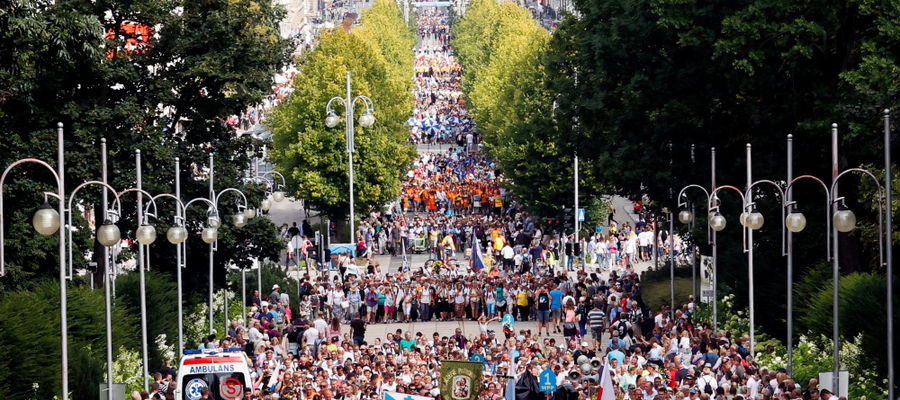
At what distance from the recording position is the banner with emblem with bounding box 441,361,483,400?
114 ft

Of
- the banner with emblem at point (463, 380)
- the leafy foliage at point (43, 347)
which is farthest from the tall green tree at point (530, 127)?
the banner with emblem at point (463, 380)

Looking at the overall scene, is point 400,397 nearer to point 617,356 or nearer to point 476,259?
point 617,356

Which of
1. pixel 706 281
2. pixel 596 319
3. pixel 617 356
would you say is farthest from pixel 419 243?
pixel 617 356

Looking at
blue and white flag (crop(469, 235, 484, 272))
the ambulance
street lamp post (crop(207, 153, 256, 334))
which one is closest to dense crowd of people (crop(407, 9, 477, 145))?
blue and white flag (crop(469, 235, 484, 272))

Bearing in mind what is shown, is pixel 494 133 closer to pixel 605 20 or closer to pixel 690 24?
pixel 605 20

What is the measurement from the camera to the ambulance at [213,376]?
3531 centimetres

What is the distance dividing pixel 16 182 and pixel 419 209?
48.1m

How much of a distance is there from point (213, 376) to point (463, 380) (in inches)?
168

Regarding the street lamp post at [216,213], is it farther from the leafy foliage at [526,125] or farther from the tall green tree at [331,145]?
the tall green tree at [331,145]

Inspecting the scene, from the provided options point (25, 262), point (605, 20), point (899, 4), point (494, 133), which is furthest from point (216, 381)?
point (494, 133)

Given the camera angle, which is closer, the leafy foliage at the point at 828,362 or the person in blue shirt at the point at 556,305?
the leafy foliage at the point at 828,362

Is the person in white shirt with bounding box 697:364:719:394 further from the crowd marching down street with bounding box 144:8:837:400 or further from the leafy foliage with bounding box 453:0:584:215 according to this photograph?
the leafy foliage with bounding box 453:0:584:215

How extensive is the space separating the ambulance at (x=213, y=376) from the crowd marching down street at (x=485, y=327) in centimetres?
22

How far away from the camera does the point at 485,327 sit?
160 feet
